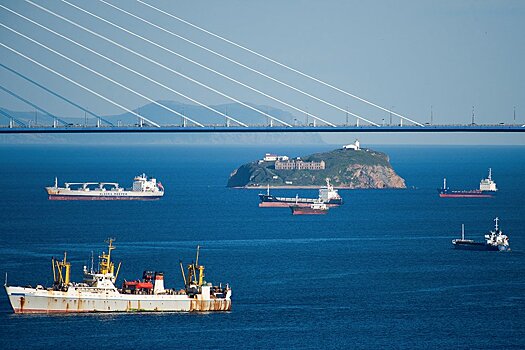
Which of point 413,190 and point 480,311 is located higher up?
point 413,190

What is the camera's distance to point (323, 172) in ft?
453

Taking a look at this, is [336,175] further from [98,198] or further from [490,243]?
[490,243]

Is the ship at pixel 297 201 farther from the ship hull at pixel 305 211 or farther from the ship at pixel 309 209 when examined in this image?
the ship hull at pixel 305 211

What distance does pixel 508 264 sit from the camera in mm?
59000

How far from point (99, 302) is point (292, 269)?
13.6 m

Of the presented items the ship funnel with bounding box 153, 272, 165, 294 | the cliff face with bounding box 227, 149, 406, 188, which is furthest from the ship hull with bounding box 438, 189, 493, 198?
the ship funnel with bounding box 153, 272, 165, 294

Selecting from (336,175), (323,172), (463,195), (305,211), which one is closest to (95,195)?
(305,211)

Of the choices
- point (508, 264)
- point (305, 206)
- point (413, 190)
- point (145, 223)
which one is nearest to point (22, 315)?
point (508, 264)

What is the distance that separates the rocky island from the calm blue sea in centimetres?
2984

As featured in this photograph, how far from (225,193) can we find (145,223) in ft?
132

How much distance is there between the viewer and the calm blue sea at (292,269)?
1610 inches

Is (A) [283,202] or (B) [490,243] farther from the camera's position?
(A) [283,202]

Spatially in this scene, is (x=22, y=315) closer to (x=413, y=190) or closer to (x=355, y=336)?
(x=355, y=336)

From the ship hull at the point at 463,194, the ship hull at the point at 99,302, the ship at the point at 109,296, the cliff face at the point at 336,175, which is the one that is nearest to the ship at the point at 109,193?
the cliff face at the point at 336,175
